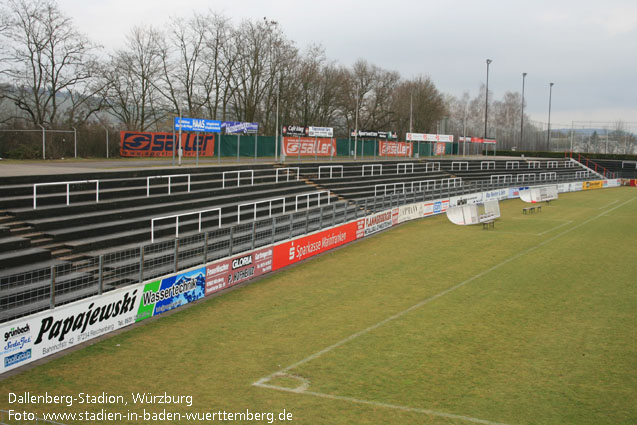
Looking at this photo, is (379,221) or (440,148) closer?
(379,221)

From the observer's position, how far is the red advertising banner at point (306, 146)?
44.2 metres

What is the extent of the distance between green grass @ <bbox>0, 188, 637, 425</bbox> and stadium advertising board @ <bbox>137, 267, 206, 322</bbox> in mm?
349

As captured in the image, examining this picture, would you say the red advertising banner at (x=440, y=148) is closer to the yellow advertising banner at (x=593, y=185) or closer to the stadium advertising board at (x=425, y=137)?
the stadium advertising board at (x=425, y=137)

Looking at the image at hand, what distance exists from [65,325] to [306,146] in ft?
120

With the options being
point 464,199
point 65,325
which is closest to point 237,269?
point 65,325

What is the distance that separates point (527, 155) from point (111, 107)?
60894mm

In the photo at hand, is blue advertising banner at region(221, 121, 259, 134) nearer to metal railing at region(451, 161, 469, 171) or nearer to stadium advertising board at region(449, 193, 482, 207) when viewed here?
stadium advertising board at region(449, 193, 482, 207)

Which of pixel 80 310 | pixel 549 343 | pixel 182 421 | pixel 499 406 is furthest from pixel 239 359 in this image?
pixel 549 343

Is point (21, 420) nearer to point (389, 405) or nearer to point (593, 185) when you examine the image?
point (389, 405)

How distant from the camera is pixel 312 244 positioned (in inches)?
827

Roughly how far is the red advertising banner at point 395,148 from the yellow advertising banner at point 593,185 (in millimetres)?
17804

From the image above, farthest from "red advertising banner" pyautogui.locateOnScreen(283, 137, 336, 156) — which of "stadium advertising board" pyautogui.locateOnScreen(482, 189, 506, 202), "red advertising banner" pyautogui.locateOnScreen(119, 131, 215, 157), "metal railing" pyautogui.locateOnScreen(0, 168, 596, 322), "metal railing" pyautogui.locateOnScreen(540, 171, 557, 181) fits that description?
"metal railing" pyautogui.locateOnScreen(0, 168, 596, 322)

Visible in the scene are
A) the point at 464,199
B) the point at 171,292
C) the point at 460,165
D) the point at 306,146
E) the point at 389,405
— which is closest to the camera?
the point at 389,405

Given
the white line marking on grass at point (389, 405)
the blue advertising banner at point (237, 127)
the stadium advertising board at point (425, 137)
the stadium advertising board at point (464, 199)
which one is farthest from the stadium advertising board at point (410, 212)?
the white line marking on grass at point (389, 405)
